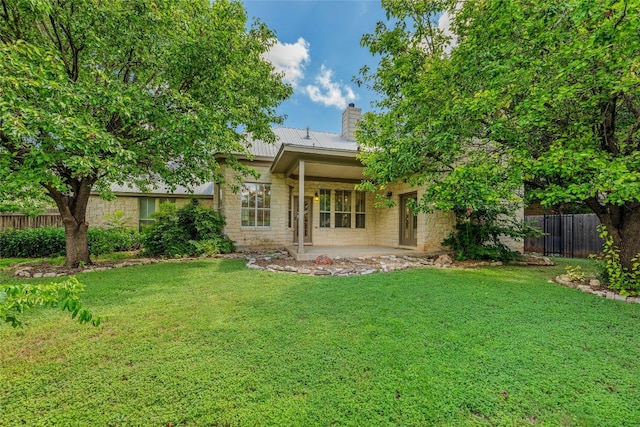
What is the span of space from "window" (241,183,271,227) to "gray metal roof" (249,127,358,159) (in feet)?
4.11

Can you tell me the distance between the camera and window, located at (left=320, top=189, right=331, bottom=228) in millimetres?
10523

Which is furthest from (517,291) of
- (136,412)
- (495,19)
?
(136,412)

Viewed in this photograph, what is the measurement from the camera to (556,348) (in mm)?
2621

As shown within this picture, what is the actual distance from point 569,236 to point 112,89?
491 inches

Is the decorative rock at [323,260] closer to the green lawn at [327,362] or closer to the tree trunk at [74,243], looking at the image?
the green lawn at [327,362]

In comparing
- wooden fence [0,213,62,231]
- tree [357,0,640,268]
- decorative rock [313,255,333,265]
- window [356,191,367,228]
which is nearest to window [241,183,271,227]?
decorative rock [313,255,333,265]

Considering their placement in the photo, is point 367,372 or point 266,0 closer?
point 367,372

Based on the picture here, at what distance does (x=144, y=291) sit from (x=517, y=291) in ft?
19.9

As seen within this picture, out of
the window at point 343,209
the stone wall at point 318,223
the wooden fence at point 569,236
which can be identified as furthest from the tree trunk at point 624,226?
the window at point 343,209

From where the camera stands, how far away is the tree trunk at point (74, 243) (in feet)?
20.1

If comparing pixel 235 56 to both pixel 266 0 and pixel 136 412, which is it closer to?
pixel 266 0

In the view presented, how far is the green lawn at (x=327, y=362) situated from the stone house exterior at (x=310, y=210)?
16.1 ft

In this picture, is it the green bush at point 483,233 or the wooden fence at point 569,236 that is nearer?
the green bush at point 483,233

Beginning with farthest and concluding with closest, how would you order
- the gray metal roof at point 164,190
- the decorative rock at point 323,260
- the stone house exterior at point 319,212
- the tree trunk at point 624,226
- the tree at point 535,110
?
the gray metal roof at point 164,190 → the stone house exterior at point 319,212 → the decorative rock at point 323,260 → the tree trunk at point 624,226 → the tree at point 535,110
